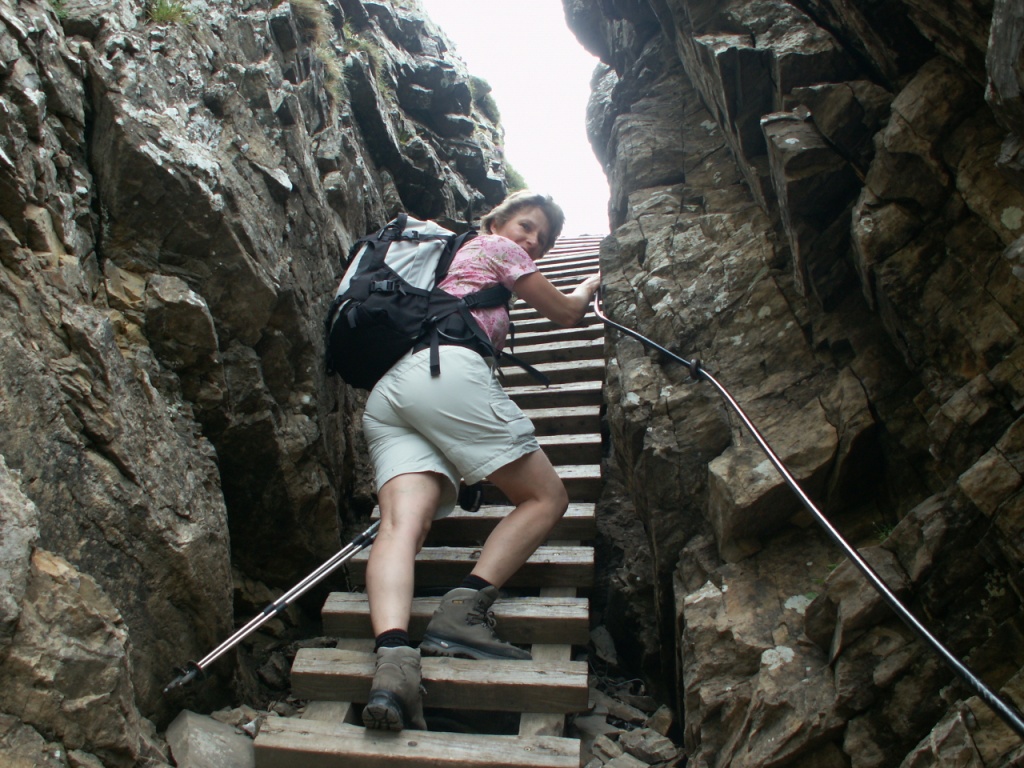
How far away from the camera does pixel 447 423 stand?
331 cm

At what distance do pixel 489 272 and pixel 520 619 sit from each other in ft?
6.03

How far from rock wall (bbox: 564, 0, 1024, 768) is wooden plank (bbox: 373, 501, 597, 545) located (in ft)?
1.21

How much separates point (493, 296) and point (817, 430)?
1786 millimetres

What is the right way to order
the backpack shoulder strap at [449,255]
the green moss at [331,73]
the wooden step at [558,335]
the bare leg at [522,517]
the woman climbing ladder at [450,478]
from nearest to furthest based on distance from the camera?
1. the woman climbing ladder at [450,478]
2. the bare leg at [522,517]
3. the backpack shoulder strap at [449,255]
4. the wooden step at [558,335]
5. the green moss at [331,73]

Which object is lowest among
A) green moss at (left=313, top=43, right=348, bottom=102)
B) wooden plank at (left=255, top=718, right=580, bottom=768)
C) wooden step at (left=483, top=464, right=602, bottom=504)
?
wooden plank at (left=255, top=718, right=580, bottom=768)

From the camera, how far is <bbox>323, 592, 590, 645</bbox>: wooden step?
342 cm

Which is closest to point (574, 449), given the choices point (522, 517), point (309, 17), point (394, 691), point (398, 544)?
point (522, 517)

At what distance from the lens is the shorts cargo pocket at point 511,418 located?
11.1 feet

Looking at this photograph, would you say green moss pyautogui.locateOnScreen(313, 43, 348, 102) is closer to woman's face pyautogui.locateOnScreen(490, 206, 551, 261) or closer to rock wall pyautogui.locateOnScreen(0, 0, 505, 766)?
rock wall pyautogui.locateOnScreen(0, 0, 505, 766)

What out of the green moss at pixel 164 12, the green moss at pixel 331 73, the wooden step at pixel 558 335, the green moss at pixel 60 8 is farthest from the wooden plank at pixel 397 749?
the green moss at pixel 331 73

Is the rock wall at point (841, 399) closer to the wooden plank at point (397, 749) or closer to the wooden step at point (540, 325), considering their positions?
the wooden plank at point (397, 749)

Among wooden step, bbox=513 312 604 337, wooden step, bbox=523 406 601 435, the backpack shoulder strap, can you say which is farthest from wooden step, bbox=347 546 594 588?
wooden step, bbox=513 312 604 337

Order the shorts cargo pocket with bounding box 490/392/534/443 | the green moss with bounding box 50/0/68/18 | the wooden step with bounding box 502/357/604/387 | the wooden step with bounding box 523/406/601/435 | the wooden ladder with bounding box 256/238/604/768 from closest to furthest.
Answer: the wooden ladder with bounding box 256/238/604/768
the shorts cargo pocket with bounding box 490/392/534/443
the green moss with bounding box 50/0/68/18
the wooden step with bounding box 523/406/601/435
the wooden step with bounding box 502/357/604/387

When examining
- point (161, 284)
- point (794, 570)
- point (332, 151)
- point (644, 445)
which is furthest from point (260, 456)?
point (332, 151)
